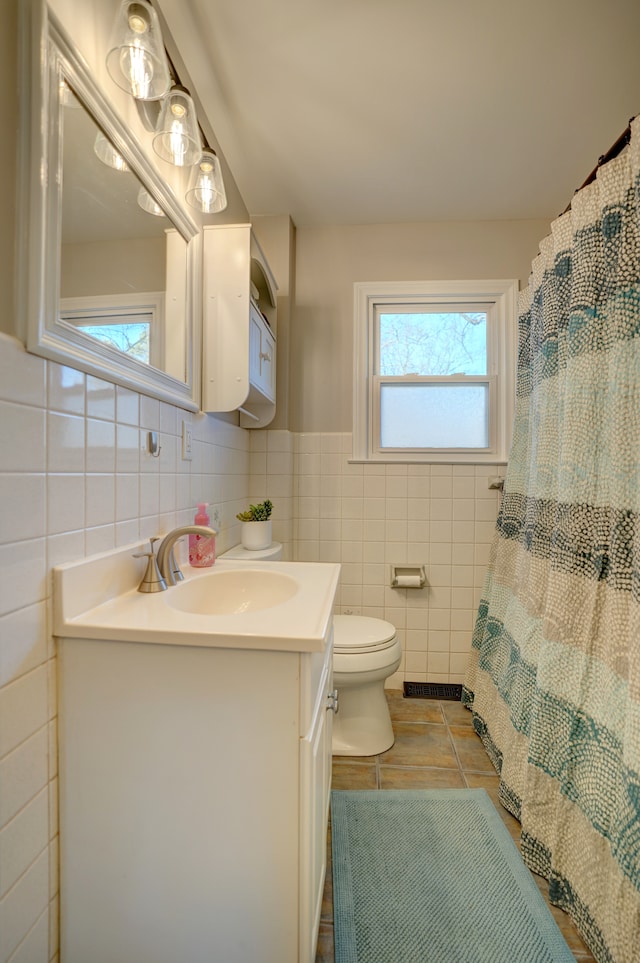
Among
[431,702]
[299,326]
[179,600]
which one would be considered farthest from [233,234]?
[431,702]

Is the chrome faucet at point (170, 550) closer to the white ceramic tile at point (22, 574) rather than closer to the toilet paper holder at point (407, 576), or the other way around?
the white ceramic tile at point (22, 574)

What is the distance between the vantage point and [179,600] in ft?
3.34

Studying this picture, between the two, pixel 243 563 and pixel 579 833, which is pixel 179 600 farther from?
pixel 579 833

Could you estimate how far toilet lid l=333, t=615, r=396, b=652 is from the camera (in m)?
1.61

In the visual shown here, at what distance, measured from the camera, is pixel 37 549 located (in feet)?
2.37

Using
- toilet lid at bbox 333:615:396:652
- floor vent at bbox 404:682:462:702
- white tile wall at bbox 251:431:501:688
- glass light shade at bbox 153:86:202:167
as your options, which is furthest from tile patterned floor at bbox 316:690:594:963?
glass light shade at bbox 153:86:202:167

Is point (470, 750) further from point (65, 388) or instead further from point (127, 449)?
point (65, 388)

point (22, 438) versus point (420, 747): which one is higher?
point (22, 438)

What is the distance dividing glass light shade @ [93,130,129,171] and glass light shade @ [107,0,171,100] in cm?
11

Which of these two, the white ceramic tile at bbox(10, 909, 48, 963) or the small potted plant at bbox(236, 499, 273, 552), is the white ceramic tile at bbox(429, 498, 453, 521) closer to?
the small potted plant at bbox(236, 499, 273, 552)

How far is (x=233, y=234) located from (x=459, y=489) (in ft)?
5.10

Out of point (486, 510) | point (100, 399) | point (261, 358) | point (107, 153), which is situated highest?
point (107, 153)

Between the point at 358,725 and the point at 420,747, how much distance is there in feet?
0.96

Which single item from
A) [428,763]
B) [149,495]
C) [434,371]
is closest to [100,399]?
[149,495]
